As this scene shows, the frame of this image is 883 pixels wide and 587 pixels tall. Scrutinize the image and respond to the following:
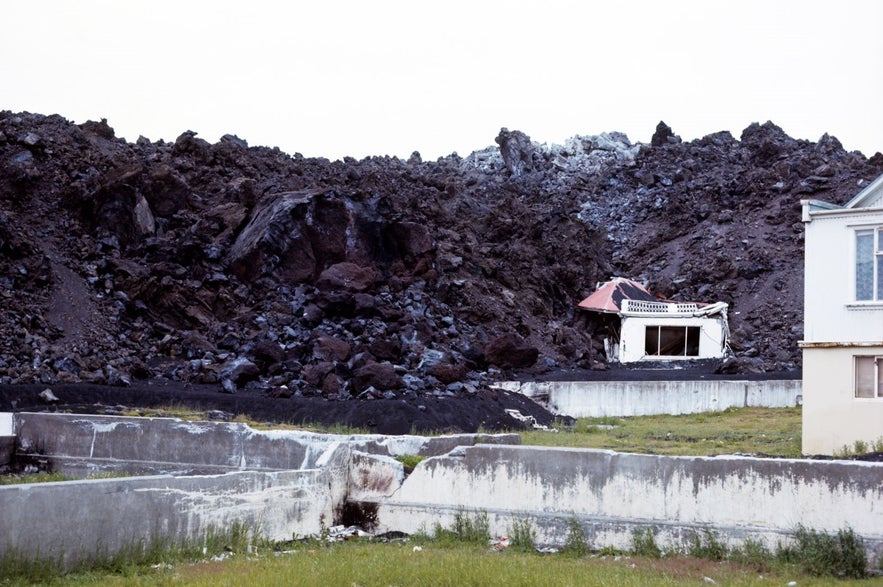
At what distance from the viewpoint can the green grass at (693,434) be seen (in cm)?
2045

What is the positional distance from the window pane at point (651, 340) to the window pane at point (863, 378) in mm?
27938

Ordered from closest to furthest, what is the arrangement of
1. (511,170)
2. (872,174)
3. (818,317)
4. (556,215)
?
1. (818,317)
2. (556,215)
3. (872,174)
4. (511,170)

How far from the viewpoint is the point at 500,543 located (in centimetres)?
1247

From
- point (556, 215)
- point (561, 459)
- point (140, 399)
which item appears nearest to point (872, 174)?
point (556, 215)

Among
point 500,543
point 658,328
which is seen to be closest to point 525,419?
point 500,543

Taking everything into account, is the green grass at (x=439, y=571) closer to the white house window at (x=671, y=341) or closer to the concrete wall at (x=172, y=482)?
the concrete wall at (x=172, y=482)

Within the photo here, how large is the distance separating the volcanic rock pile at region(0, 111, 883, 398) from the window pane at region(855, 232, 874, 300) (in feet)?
39.9

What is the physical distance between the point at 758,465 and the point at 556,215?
47.8 m

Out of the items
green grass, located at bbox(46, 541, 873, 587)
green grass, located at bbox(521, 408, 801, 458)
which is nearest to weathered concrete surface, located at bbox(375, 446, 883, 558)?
green grass, located at bbox(46, 541, 873, 587)

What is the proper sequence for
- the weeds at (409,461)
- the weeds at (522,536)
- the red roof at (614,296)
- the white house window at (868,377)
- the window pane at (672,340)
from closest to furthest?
1. the weeds at (522,536)
2. the weeds at (409,461)
3. the white house window at (868,377)
4. the window pane at (672,340)
5. the red roof at (614,296)

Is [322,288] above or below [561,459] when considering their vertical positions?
above

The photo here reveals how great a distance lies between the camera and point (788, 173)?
69312 millimetres

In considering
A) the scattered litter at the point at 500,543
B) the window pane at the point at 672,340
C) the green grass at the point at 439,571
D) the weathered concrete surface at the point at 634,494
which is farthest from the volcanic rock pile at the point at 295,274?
the green grass at the point at 439,571

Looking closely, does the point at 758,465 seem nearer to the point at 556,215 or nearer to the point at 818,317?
Answer: the point at 818,317
